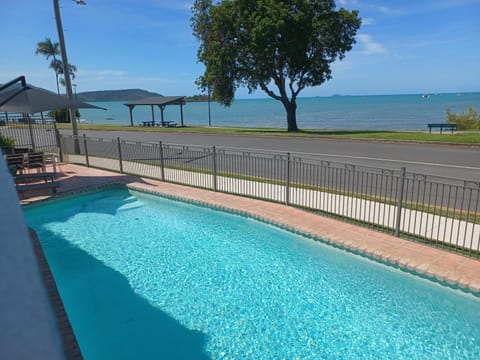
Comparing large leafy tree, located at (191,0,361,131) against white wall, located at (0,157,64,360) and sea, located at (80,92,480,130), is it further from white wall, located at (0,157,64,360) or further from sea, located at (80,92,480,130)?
white wall, located at (0,157,64,360)

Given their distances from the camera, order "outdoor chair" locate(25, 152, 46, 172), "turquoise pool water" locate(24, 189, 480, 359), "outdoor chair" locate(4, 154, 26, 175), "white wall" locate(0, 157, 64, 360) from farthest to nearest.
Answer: "outdoor chair" locate(25, 152, 46, 172) < "outdoor chair" locate(4, 154, 26, 175) < "turquoise pool water" locate(24, 189, 480, 359) < "white wall" locate(0, 157, 64, 360)

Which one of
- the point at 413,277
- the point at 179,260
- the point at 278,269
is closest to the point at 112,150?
the point at 179,260

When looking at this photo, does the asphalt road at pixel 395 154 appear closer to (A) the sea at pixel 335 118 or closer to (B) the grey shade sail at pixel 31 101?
(B) the grey shade sail at pixel 31 101

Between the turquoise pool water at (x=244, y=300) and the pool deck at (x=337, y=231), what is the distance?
23 centimetres

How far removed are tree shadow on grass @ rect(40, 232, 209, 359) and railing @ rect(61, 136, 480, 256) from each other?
191 inches

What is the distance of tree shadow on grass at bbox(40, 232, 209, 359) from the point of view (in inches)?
194

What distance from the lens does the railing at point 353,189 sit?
23.5ft

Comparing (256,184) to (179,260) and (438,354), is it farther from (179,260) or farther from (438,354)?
(438,354)

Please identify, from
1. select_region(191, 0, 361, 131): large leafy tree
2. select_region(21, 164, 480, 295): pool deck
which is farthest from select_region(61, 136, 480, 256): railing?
select_region(191, 0, 361, 131): large leafy tree

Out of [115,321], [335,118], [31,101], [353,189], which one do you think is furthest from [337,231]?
[335,118]

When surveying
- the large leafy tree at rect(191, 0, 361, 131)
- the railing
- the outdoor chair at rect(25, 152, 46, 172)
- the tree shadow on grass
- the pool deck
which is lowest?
the tree shadow on grass

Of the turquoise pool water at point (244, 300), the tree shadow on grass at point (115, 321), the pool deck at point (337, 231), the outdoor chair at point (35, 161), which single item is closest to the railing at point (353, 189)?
the pool deck at point (337, 231)

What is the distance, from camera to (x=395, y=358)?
4.61 m

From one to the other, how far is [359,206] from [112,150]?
51.1 feet
